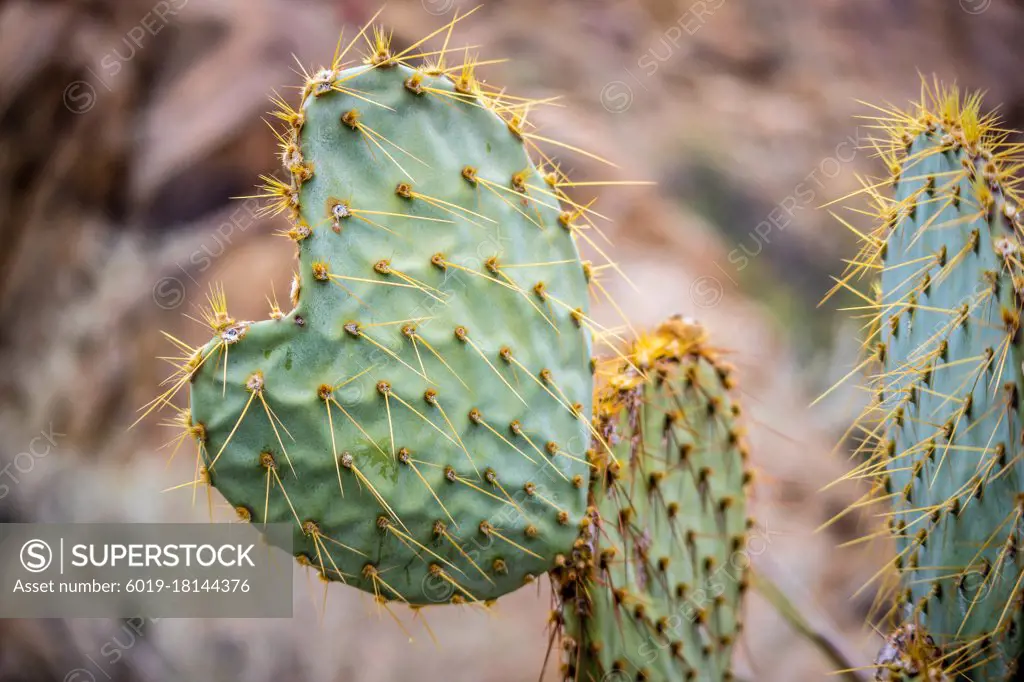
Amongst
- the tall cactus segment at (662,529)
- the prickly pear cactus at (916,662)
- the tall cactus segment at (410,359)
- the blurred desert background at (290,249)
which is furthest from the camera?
the blurred desert background at (290,249)

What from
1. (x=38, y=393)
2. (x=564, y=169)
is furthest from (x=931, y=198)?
(x=38, y=393)

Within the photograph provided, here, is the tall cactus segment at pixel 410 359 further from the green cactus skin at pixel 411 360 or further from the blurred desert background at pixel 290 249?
the blurred desert background at pixel 290 249

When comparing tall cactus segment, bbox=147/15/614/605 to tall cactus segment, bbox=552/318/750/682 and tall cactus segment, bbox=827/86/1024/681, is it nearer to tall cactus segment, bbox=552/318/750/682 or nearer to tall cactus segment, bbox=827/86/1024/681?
tall cactus segment, bbox=552/318/750/682

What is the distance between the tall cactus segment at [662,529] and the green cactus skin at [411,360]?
112mm

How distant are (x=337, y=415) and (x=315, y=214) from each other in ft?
0.69

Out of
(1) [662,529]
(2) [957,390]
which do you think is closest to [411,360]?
(1) [662,529]

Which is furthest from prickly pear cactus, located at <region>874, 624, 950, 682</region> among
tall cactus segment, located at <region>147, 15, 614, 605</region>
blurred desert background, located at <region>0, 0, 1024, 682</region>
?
blurred desert background, located at <region>0, 0, 1024, 682</region>

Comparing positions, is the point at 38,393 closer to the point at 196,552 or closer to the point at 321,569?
the point at 196,552

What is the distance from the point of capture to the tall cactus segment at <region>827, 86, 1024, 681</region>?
91cm

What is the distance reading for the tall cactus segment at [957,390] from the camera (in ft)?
2.98

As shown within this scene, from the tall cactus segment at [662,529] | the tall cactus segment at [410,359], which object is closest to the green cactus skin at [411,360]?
the tall cactus segment at [410,359]

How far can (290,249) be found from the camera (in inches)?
109

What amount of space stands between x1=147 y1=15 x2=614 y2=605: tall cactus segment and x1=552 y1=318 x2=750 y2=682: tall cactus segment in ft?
0.36

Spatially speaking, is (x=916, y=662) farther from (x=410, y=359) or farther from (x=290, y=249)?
(x=290, y=249)
